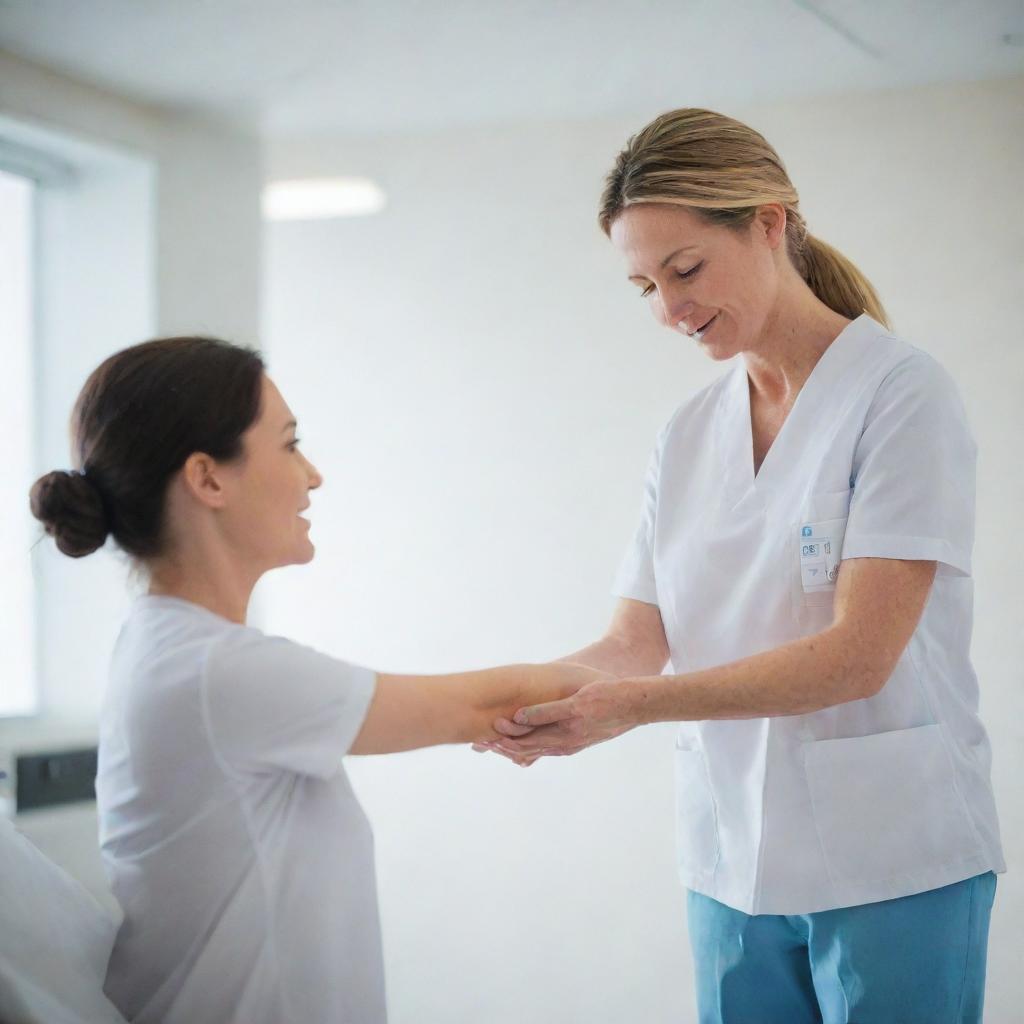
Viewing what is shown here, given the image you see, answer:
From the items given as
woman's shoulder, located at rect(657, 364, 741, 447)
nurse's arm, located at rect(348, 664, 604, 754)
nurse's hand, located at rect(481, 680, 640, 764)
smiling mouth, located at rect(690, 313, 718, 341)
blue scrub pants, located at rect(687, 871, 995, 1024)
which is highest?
smiling mouth, located at rect(690, 313, 718, 341)

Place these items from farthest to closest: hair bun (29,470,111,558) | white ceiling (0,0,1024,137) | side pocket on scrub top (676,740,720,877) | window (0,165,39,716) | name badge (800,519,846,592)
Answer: window (0,165,39,716)
white ceiling (0,0,1024,137)
side pocket on scrub top (676,740,720,877)
name badge (800,519,846,592)
hair bun (29,470,111,558)

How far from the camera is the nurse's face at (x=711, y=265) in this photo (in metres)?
1.52

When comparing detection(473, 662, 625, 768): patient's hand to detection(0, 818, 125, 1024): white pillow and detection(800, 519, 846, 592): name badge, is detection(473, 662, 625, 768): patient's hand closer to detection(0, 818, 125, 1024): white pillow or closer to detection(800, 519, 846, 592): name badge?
detection(800, 519, 846, 592): name badge

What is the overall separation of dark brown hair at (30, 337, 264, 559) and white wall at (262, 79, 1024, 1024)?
2252 mm

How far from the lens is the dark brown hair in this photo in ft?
4.16

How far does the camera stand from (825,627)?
1431mm

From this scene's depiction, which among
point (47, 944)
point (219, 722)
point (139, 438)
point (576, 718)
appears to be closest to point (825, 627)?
point (576, 718)

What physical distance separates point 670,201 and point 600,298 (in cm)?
201

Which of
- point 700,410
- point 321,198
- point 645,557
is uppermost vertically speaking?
point 321,198

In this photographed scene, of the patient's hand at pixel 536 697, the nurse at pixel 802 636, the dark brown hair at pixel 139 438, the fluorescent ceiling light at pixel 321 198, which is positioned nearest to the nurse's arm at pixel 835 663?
the nurse at pixel 802 636

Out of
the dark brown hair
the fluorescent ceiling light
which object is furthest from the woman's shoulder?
the fluorescent ceiling light

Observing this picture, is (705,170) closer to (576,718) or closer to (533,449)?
(576,718)

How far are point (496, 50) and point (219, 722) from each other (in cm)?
225

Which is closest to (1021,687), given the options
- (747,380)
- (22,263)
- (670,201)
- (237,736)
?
(747,380)
